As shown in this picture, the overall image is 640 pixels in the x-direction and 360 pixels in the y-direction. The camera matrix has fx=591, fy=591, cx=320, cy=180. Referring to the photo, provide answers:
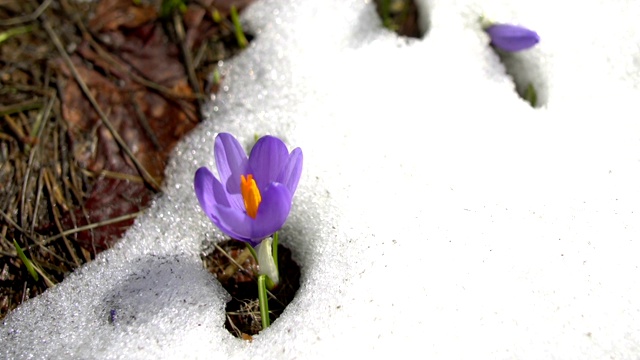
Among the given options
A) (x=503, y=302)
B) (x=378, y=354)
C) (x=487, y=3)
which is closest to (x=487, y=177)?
(x=503, y=302)

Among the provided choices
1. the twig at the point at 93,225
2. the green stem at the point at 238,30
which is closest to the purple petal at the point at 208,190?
the twig at the point at 93,225

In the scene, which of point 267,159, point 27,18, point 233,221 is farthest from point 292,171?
point 27,18

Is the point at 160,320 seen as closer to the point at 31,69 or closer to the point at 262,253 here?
the point at 262,253

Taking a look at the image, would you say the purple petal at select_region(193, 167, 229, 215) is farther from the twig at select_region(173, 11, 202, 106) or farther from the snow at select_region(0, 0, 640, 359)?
the twig at select_region(173, 11, 202, 106)

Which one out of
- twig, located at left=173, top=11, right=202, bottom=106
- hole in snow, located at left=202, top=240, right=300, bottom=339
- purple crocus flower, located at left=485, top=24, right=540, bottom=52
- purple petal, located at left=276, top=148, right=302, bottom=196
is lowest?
hole in snow, located at left=202, top=240, right=300, bottom=339

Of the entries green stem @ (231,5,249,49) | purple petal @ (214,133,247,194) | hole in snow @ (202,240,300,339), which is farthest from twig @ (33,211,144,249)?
green stem @ (231,5,249,49)

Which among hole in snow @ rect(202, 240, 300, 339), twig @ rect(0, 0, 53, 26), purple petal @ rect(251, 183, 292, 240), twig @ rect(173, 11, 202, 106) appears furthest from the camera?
twig @ rect(0, 0, 53, 26)

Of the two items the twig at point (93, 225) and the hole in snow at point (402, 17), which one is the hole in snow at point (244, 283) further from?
the hole in snow at point (402, 17)

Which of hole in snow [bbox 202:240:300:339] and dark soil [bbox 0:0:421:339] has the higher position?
dark soil [bbox 0:0:421:339]
